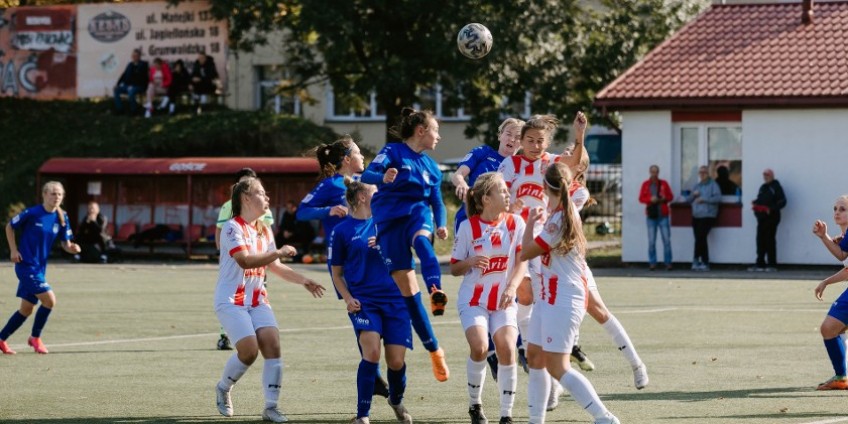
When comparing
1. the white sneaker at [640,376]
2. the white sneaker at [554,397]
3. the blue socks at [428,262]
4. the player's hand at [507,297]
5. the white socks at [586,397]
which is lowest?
the white sneaker at [554,397]

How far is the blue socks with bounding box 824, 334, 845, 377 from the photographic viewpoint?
11.6m

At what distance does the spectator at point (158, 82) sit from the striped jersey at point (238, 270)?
30587 mm

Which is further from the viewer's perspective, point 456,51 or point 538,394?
point 456,51

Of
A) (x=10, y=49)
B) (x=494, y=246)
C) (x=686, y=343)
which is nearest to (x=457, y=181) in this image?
(x=494, y=246)

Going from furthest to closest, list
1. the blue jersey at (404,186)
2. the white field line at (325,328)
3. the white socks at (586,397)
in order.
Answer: the white field line at (325,328)
the blue jersey at (404,186)
the white socks at (586,397)

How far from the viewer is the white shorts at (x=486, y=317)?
9594mm

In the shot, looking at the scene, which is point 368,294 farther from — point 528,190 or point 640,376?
point 640,376

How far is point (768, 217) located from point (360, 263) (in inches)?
793

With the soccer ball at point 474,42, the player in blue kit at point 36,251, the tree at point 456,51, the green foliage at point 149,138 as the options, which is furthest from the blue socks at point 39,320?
the green foliage at point 149,138

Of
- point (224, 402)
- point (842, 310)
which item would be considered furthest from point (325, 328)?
point (842, 310)

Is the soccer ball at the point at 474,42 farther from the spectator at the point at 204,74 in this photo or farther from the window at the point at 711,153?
the spectator at the point at 204,74

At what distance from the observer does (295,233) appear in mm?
32938

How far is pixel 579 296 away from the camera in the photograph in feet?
29.3

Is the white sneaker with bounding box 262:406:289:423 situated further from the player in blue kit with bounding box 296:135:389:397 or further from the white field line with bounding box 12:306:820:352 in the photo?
the white field line with bounding box 12:306:820:352
